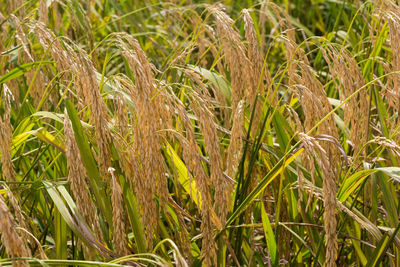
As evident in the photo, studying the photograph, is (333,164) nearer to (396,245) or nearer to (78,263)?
(396,245)

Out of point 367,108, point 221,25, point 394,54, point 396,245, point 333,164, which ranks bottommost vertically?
point 396,245

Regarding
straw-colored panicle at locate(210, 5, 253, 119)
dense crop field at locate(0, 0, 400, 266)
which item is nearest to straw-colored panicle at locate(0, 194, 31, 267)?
dense crop field at locate(0, 0, 400, 266)

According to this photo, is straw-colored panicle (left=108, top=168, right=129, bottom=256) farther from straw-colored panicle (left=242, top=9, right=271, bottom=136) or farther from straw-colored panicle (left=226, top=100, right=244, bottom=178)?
straw-colored panicle (left=242, top=9, right=271, bottom=136)

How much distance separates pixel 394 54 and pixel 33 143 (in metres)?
1.29

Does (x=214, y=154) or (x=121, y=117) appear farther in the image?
(x=121, y=117)

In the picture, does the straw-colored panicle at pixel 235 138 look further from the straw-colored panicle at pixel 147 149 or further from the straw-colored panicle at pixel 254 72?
the straw-colored panicle at pixel 147 149

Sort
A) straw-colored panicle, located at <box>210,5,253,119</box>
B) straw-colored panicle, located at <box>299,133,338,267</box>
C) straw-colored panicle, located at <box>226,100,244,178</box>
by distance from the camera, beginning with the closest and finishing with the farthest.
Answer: straw-colored panicle, located at <box>299,133,338,267</box>, straw-colored panicle, located at <box>226,100,244,178</box>, straw-colored panicle, located at <box>210,5,253,119</box>

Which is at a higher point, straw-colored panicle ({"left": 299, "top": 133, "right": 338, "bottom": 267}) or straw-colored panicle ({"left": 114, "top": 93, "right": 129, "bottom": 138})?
straw-colored panicle ({"left": 114, "top": 93, "right": 129, "bottom": 138})

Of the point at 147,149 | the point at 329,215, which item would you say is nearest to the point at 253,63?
the point at 147,149

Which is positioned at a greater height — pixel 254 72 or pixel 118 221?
pixel 254 72

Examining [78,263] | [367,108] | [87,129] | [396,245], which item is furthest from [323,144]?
[78,263]

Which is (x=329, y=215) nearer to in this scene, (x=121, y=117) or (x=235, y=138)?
(x=235, y=138)

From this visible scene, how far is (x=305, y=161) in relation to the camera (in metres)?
1.60

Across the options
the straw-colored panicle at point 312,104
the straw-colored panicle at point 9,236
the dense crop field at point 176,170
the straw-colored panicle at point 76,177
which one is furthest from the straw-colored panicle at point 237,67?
the straw-colored panicle at point 9,236
